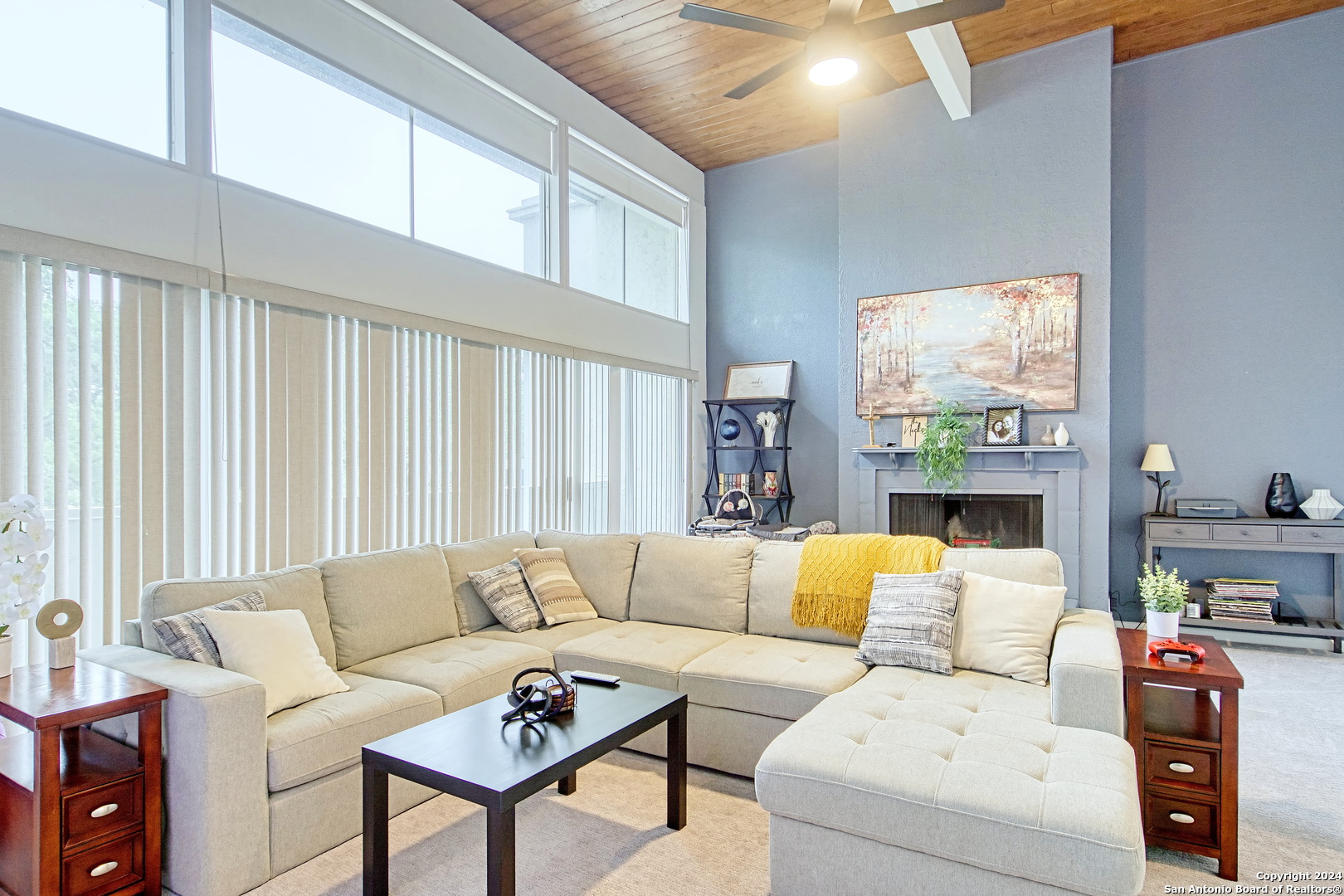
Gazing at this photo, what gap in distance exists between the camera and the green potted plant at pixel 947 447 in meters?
5.17

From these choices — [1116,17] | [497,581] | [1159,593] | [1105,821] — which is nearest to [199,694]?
[497,581]

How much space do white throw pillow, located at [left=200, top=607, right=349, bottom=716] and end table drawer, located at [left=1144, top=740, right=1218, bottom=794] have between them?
2636mm

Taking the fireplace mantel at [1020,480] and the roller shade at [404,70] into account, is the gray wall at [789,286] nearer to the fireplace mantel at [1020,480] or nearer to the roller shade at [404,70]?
the fireplace mantel at [1020,480]

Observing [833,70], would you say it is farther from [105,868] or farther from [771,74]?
[105,868]

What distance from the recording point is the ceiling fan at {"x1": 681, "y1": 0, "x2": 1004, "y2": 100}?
2.59 meters

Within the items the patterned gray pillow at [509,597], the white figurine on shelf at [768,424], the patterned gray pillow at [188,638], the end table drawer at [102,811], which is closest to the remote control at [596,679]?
the patterned gray pillow at [509,597]

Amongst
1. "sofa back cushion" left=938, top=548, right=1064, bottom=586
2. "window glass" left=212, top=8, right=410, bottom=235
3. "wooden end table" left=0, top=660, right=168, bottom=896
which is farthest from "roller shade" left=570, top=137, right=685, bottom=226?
"wooden end table" left=0, top=660, right=168, bottom=896

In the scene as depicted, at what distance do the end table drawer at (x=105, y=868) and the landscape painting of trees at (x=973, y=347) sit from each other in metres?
4.93

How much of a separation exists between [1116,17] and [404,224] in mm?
4620

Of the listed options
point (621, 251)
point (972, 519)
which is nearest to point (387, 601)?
point (621, 251)

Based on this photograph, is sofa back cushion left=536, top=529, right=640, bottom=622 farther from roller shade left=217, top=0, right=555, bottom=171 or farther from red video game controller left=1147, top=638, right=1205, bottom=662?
roller shade left=217, top=0, right=555, bottom=171

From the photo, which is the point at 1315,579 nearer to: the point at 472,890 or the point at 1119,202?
the point at 1119,202

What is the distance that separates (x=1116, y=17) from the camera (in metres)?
4.69

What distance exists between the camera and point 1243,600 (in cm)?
462
